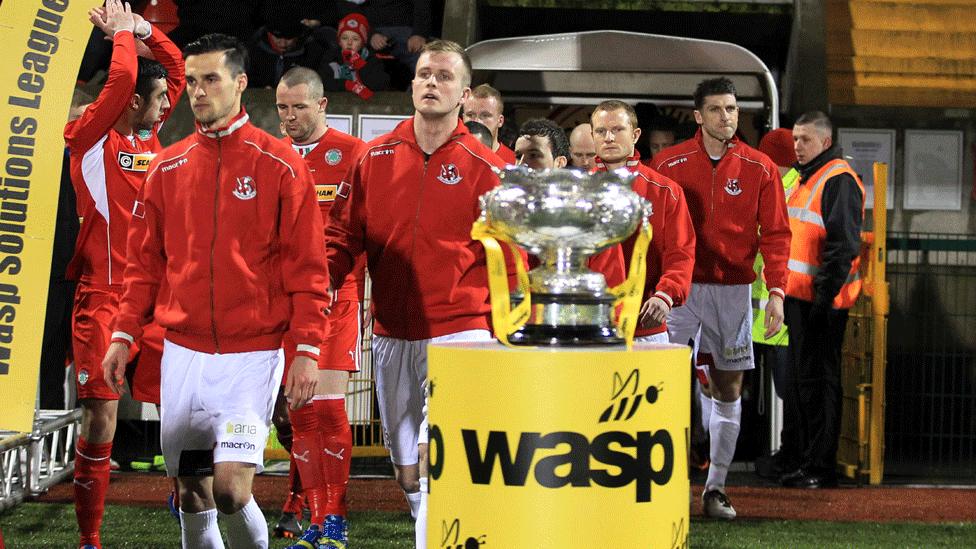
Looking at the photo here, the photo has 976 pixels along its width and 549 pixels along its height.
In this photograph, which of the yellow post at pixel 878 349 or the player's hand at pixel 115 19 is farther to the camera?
the yellow post at pixel 878 349

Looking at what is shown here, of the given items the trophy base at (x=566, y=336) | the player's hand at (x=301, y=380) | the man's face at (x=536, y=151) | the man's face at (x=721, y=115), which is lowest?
the player's hand at (x=301, y=380)

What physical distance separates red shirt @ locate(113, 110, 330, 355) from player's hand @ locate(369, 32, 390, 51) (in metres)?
6.07

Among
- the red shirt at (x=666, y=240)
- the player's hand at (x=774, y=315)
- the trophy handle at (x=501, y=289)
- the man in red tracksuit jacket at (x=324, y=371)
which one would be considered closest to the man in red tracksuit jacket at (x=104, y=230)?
the man in red tracksuit jacket at (x=324, y=371)

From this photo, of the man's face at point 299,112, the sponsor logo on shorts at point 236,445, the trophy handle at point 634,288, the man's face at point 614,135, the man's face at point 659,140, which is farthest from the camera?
the man's face at point 659,140

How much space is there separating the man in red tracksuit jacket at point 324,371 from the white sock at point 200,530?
1.39 m

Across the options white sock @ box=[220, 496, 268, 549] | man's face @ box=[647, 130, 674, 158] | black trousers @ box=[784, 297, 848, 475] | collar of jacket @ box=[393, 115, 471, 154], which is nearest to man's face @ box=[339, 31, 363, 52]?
man's face @ box=[647, 130, 674, 158]

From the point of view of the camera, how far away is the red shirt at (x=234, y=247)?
4.20 meters

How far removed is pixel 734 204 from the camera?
6770 mm

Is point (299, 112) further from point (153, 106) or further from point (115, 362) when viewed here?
point (115, 362)

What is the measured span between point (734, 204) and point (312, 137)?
2.14m

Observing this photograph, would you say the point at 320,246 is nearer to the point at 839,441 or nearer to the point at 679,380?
the point at 679,380

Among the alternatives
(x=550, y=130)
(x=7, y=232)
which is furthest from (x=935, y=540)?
(x=7, y=232)

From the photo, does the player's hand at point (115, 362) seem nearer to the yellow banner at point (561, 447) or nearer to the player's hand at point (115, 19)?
the yellow banner at point (561, 447)

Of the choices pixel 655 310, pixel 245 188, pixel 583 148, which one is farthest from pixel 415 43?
pixel 245 188
